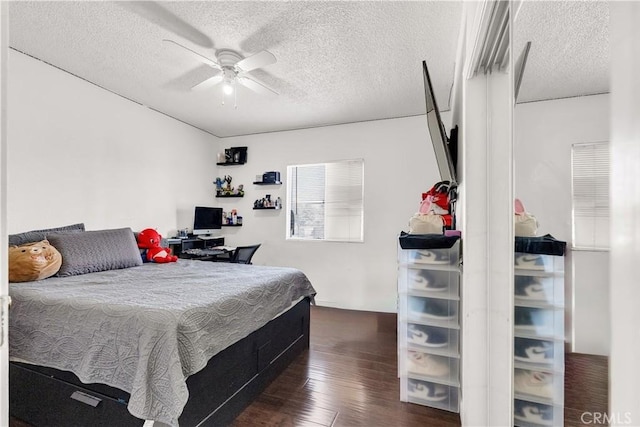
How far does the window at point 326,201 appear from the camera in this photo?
4145 millimetres

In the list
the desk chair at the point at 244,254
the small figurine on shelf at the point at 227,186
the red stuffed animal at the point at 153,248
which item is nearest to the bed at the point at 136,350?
the red stuffed animal at the point at 153,248

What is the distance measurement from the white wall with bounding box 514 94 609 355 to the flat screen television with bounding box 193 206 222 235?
4.12 m

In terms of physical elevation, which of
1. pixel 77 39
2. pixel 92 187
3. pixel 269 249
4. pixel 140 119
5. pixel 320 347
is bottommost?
pixel 320 347

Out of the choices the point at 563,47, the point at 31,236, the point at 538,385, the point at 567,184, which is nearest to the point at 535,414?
the point at 538,385

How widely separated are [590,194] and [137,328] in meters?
1.70

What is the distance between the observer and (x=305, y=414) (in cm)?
183

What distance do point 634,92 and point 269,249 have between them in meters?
4.47

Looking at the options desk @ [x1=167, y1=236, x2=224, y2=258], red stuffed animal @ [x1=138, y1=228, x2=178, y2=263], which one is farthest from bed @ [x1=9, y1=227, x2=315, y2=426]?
desk @ [x1=167, y1=236, x2=224, y2=258]

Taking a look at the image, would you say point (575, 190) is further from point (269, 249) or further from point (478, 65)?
point (269, 249)

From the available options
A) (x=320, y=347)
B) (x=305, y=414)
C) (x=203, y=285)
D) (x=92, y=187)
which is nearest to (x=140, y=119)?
(x=92, y=187)

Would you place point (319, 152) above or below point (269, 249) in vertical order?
above

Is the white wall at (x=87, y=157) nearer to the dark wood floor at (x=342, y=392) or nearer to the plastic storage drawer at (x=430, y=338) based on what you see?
the dark wood floor at (x=342, y=392)

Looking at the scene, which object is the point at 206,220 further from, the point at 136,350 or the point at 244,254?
the point at 136,350

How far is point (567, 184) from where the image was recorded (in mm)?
613
